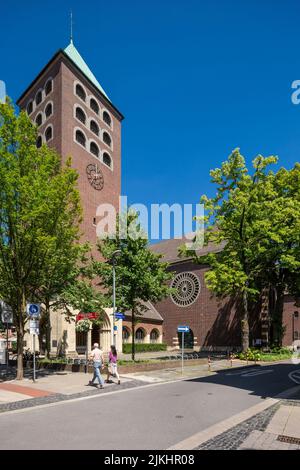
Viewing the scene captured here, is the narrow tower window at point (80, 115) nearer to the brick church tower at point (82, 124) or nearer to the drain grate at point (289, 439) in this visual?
the brick church tower at point (82, 124)

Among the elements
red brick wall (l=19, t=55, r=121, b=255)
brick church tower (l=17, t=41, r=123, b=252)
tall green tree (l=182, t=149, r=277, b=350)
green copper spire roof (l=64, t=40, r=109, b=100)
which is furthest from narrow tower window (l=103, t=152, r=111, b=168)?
tall green tree (l=182, t=149, r=277, b=350)

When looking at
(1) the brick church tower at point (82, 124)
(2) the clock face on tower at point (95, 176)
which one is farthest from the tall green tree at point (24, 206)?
(2) the clock face on tower at point (95, 176)

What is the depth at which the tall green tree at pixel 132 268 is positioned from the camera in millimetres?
23141

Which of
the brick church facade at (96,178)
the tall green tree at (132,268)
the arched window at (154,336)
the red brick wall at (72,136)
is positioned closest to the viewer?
the tall green tree at (132,268)

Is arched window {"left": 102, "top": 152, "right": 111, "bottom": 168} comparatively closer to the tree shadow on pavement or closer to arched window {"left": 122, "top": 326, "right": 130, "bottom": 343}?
arched window {"left": 122, "top": 326, "right": 130, "bottom": 343}

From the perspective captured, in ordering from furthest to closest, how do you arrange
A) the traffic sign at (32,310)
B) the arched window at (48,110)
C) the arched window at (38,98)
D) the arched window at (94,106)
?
the arched window at (94,106) → the arched window at (38,98) → the arched window at (48,110) → the traffic sign at (32,310)

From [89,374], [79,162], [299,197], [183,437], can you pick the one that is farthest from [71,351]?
[183,437]

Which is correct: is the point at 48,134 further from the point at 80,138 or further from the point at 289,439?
the point at 289,439

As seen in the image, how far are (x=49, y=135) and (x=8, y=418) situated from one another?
32.9 m

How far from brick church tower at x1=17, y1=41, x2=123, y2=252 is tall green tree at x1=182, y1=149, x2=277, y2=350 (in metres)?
12.1

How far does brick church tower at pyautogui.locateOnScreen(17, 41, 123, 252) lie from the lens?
3806 centimetres

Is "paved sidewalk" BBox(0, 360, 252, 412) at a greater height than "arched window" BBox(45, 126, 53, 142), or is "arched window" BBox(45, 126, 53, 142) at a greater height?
"arched window" BBox(45, 126, 53, 142)
